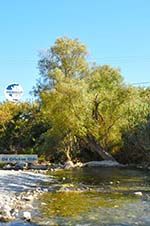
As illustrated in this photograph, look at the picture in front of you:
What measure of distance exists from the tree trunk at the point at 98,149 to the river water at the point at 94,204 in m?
15.8

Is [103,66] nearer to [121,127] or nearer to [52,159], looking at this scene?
[121,127]

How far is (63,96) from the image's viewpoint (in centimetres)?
3547

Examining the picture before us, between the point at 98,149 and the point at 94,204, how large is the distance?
23.2 meters

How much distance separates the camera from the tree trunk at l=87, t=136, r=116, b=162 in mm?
37281

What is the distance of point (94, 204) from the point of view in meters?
14.5

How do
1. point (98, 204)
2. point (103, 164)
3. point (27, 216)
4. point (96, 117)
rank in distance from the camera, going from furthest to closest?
1. point (96, 117)
2. point (103, 164)
3. point (98, 204)
4. point (27, 216)

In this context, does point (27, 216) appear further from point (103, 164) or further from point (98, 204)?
point (103, 164)

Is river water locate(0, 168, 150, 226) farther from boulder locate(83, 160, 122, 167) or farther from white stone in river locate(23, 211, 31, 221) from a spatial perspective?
boulder locate(83, 160, 122, 167)

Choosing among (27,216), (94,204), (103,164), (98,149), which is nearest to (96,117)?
(98,149)

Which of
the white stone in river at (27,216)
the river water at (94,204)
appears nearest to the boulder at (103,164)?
the river water at (94,204)

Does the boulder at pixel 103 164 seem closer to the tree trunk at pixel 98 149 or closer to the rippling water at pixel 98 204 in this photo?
the tree trunk at pixel 98 149

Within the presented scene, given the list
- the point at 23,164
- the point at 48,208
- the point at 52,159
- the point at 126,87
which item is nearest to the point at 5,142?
the point at 52,159

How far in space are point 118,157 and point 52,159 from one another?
5.39 m

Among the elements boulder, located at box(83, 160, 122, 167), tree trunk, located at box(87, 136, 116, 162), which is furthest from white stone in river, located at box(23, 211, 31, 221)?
tree trunk, located at box(87, 136, 116, 162)
